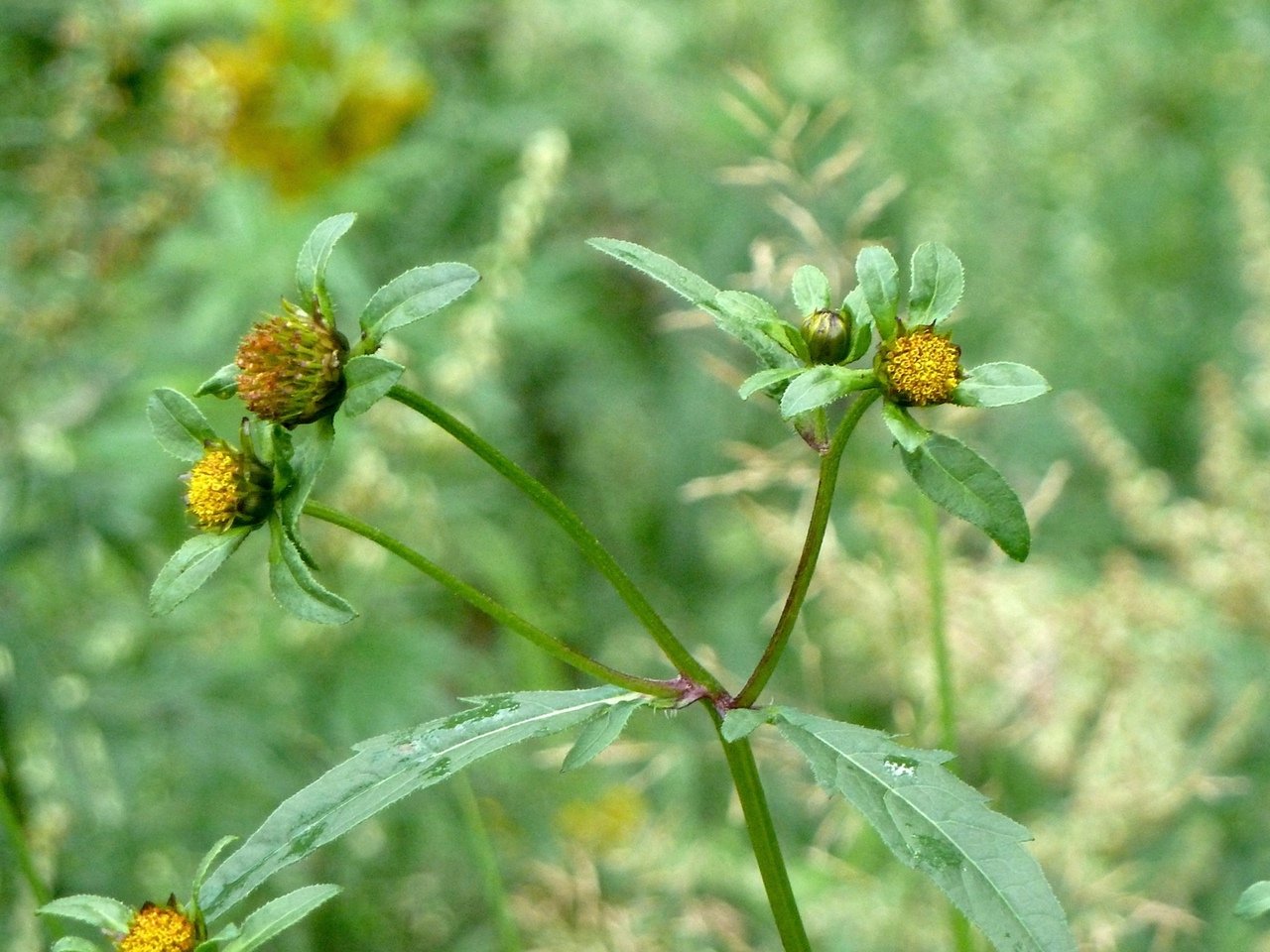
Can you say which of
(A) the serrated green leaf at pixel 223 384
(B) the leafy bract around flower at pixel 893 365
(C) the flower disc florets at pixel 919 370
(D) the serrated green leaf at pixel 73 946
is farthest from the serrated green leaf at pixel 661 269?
(D) the serrated green leaf at pixel 73 946

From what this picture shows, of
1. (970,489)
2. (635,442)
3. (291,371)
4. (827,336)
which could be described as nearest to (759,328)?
(827,336)

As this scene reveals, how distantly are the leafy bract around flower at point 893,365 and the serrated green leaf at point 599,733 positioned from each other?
0.18m

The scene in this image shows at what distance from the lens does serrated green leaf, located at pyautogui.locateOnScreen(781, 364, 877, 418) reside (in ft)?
2.52

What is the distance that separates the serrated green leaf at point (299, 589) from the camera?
0.79 meters

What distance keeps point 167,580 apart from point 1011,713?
4.56 feet

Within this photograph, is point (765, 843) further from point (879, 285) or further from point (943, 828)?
point (879, 285)

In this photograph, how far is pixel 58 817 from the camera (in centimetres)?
159

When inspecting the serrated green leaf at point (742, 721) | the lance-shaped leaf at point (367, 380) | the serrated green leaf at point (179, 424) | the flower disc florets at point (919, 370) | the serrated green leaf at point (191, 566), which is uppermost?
the flower disc florets at point (919, 370)

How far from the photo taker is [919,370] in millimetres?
804

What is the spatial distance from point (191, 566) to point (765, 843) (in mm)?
351

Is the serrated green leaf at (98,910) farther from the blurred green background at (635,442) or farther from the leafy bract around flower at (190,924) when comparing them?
the blurred green background at (635,442)

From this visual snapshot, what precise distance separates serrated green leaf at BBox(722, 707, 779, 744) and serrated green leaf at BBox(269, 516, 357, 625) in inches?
7.9

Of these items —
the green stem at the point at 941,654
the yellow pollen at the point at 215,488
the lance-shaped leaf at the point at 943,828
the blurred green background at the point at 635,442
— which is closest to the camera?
the lance-shaped leaf at the point at 943,828

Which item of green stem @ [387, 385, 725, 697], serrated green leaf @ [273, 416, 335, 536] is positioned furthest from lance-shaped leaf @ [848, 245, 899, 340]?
serrated green leaf @ [273, 416, 335, 536]
